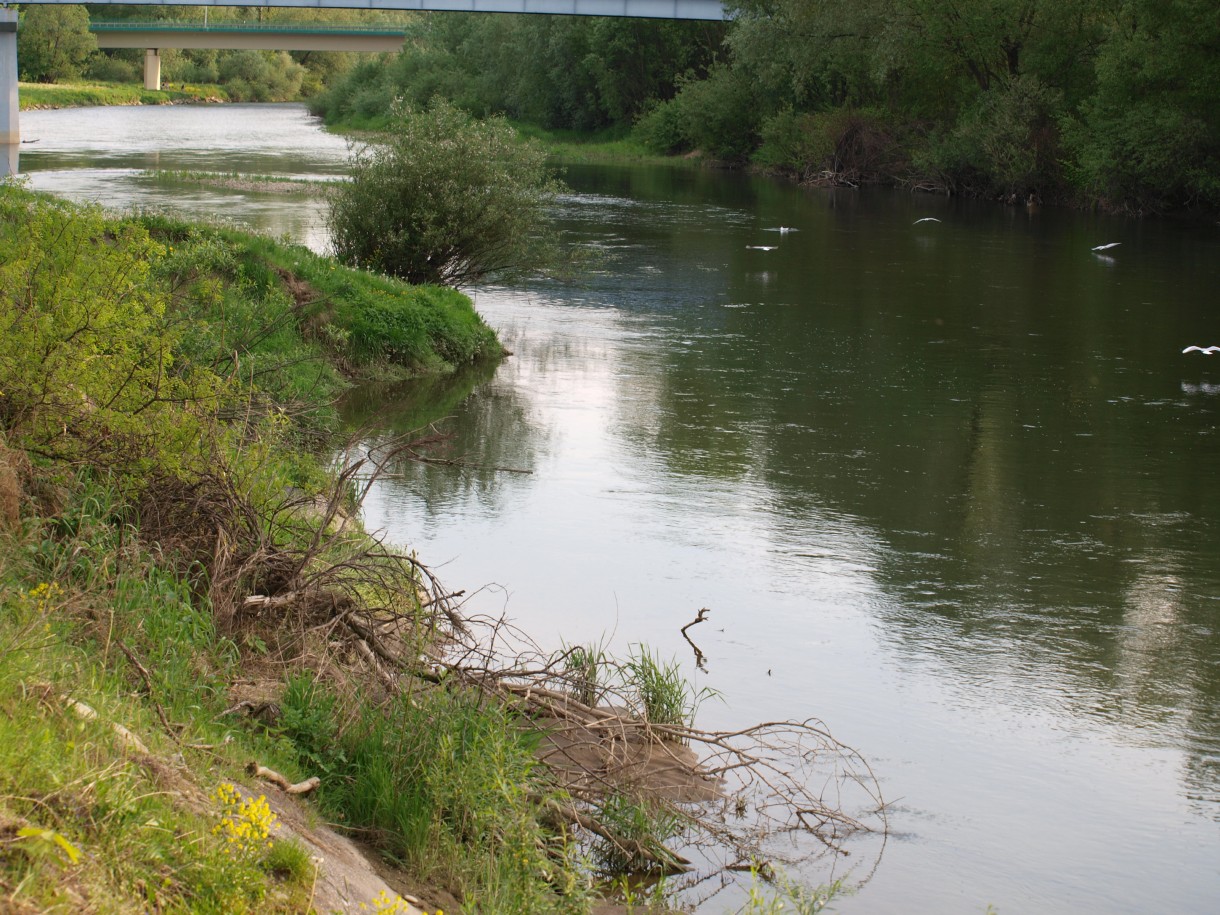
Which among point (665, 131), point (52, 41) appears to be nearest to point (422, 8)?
point (665, 131)

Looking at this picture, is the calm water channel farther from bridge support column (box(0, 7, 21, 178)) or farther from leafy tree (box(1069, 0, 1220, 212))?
bridge support column (box(0, 7, 21, 178))

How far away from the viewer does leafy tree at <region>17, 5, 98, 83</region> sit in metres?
91.4

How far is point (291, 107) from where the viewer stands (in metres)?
115

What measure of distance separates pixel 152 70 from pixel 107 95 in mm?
14997

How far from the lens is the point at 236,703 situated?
6.23 metres

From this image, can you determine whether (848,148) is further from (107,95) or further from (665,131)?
(107,95)

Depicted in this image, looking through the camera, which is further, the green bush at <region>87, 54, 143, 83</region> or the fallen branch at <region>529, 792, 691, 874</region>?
the green bush at <region>87, 54, 143, 83</region>

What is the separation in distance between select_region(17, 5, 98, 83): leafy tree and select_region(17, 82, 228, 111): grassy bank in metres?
1.52

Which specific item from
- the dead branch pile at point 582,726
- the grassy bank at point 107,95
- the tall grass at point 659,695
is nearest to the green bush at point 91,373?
the dead branch pile at point 582,726

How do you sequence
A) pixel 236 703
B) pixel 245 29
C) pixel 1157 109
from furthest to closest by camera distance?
pixel 245 29
pixel 1157 109
pixel 236 703

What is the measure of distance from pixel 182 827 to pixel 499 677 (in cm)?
268

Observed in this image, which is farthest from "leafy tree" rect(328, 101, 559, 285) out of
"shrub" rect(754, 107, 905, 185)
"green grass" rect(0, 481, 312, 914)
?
"shrub" rect(754, 107, 905, 185)

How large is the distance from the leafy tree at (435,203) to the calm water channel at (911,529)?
1.61 m

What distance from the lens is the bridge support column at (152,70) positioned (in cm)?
10738
